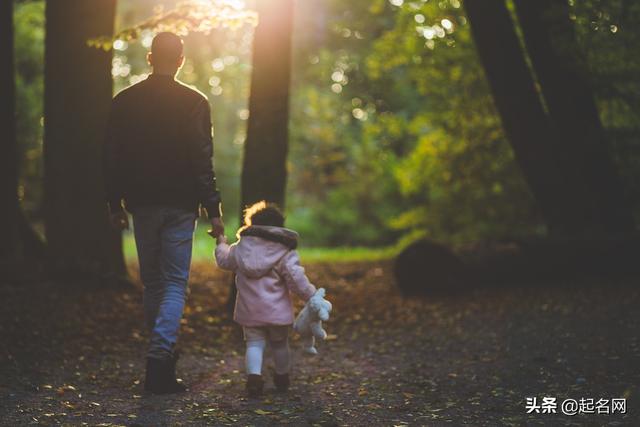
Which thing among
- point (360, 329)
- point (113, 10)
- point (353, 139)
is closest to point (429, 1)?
point (113, 10)

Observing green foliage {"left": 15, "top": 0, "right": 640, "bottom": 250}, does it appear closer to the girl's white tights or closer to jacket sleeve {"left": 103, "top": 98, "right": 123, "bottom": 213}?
jacket sleeve {"left": 103, "top": 98, "right": 123, "bottom": 213}

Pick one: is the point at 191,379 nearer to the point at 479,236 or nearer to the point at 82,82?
the point at 82,82

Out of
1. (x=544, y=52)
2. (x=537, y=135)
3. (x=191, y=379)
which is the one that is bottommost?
(x=191, y=379)

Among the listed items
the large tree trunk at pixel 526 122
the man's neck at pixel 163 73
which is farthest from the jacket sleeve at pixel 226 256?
the large tree trunk at pixel 526 122

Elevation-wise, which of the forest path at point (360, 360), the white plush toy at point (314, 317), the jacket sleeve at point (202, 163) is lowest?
the forest path at point (360, 360)

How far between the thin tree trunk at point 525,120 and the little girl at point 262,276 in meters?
5.38

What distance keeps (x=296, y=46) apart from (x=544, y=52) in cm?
1012

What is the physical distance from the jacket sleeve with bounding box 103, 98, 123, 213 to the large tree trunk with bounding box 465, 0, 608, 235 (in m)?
5.59

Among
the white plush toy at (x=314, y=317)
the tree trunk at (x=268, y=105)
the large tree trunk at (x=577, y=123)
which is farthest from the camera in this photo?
the large tree trunk at (x=577, y=123)

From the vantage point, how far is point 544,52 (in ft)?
32.7

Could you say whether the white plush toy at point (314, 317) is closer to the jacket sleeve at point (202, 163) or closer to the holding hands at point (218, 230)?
the holding hands at point (218, 230)

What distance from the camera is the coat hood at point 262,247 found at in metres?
5.42

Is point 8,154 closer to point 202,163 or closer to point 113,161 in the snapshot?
point 113,161

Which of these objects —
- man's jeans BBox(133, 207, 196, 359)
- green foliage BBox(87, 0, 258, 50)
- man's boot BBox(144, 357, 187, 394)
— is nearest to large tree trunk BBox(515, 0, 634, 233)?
green foliage BBox(87, 0, 258, 50)
